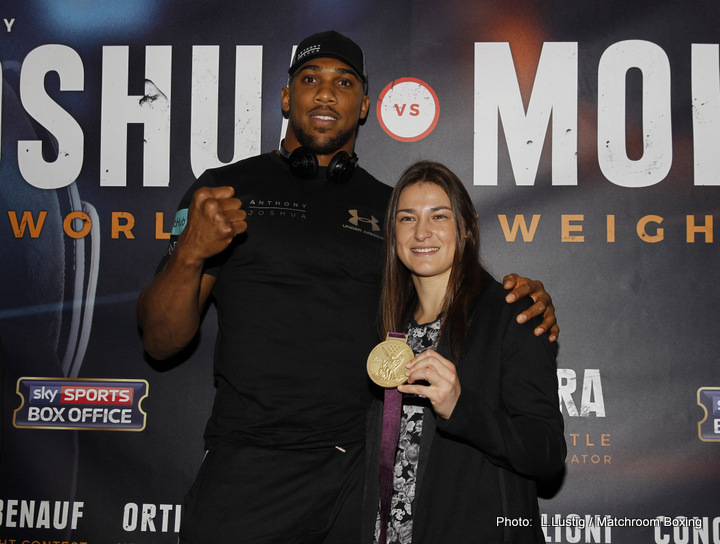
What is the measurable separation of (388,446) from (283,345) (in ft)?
1.85

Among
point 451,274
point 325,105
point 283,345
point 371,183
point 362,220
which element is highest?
point 325,105

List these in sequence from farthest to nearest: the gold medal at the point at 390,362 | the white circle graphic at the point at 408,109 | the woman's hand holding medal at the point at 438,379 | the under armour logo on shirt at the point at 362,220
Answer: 1. the white circle graphic at the point at 408,109
2. the under armour logo on shirt at the point at 362,220
3. the gold medal at the point at 390,362
4. the woman's hand holding medal at the point at 438,379

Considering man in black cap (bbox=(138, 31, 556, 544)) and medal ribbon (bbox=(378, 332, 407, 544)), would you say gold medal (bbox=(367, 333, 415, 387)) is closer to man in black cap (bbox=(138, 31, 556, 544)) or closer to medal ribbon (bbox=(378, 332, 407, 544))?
medal ribbon (bbox=(378, 332, 407, 544))

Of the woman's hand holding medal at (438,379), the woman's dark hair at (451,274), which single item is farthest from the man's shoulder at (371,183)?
the woman's hand holding medal at (438,379)

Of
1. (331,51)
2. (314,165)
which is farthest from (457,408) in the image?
(331,51)

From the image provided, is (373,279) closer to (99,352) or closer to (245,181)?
(245,181)

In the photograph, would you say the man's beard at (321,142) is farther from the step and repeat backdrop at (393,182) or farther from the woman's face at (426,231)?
the woman's face at (426,231)

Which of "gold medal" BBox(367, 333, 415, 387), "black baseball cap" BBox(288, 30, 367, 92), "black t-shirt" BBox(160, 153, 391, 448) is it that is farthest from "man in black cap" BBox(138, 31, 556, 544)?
"gold medal" BBox(367, 333, 415, 387)

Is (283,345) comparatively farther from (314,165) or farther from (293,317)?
(314,165)

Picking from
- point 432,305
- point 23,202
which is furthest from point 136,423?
point 432,305

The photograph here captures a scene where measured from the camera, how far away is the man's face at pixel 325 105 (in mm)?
2178

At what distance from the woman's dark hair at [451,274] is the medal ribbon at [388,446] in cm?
16

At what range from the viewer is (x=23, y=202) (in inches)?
106

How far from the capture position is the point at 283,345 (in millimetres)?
1947
